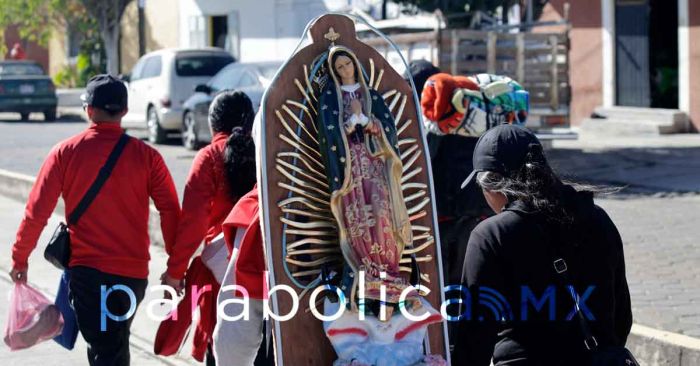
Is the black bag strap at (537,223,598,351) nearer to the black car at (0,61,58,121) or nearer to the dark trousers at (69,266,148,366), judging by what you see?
the dark trousers at (69,266,148,366)

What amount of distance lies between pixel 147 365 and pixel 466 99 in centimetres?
267

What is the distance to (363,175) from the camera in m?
4.12

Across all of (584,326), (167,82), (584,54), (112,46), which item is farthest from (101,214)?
(112,46)

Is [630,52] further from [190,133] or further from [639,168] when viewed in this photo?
[190,133]

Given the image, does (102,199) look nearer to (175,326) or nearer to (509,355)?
(175,326)

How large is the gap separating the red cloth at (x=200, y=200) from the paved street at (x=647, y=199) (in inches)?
64.5

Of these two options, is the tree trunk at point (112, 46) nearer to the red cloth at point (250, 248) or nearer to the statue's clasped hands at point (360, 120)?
the red cloth at point (250, 248)

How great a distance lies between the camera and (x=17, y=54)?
34406mm

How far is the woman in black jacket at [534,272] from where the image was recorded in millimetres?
3545

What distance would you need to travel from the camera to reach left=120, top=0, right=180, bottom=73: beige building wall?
3138cm

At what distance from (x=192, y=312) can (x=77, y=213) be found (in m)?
0.69

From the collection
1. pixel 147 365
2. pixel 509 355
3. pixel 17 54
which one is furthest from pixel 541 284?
pixel 17 54

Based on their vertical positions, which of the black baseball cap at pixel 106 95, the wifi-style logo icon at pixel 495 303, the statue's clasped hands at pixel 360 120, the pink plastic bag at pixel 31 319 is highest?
the black baseball cap at pixel 106 95

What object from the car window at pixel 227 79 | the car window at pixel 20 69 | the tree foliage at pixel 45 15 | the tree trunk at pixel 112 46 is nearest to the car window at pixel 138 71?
the car window at pixel 227 79
